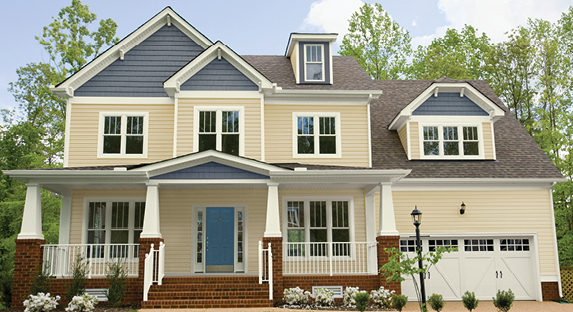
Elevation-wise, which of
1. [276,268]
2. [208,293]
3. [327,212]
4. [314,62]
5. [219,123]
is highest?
[314,62]

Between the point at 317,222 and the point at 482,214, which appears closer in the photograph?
the point at 317,222

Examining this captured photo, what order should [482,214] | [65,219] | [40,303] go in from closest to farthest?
[40,303], [65,219], [482,214]

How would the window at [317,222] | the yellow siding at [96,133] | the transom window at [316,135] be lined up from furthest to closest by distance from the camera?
the transom window at [316,135] < the window at [317,222] < the yellow siding at [96,133]

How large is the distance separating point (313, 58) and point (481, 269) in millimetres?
8884

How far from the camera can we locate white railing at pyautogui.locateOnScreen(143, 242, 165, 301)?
12.4 meters

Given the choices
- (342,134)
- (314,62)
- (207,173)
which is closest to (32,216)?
(207,173)

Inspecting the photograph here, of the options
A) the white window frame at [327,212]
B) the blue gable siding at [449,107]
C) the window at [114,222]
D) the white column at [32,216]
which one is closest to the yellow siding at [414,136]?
the blue gable siding at [449,107]

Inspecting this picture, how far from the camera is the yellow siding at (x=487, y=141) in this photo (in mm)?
16953

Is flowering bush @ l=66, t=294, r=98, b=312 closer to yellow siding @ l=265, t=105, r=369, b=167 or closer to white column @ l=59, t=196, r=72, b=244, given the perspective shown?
white column @ l=59, t=196, r=72, b=244

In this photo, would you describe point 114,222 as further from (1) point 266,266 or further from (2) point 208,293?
(1) point 266,266

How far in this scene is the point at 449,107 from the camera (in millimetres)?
17156

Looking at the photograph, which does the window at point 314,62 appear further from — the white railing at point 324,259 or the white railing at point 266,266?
the white railing at point 266,266

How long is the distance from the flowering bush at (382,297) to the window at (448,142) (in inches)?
225

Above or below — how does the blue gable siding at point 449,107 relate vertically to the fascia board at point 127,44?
below
